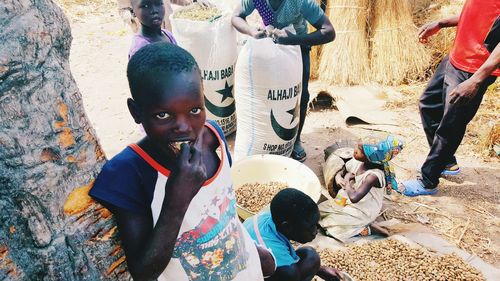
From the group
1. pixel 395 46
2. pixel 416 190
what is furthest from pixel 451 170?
pixel 395 46

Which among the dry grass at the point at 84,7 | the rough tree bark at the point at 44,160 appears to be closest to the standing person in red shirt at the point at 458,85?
the rough tree bark at the point at 44,160

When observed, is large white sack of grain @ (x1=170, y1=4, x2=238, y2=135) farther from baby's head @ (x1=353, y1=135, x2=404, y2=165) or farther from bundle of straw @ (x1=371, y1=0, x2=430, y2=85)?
bundle of straw @ (x1=371, y1=0, x2=430, y2=85)

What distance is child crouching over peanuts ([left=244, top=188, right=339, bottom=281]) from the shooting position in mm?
1952

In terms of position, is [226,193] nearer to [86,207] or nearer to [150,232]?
[150,232]

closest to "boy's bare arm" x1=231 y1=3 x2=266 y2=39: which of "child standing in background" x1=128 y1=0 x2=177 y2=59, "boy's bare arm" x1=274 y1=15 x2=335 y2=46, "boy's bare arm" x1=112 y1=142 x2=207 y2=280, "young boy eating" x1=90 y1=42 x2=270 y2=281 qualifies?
"boy's bare arm" x1=274 y1=15 x2=335 y2=46

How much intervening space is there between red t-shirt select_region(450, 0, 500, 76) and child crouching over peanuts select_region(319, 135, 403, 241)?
0.78m

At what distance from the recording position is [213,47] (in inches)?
140

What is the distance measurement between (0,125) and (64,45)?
0.27m

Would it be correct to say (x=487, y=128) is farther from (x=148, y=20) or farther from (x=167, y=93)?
(x=167, y=93)

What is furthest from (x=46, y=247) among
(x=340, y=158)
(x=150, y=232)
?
(x=340, y=158)

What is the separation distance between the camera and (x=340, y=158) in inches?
128

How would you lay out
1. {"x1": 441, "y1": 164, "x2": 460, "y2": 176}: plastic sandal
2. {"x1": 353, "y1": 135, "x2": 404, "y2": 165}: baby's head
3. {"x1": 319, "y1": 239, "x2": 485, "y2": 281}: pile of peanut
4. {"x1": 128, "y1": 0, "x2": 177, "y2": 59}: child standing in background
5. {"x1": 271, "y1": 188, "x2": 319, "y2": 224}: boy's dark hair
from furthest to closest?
{"x1": 441, "y1": 164, "x2": 460, "y2": 176}: plastic sandal, {"x1": 353, "y1": 135, "x2": 404, "y2": 165}: baby's head, {"x1": 319, "y1": 239, "x2": 485, "y2": 281}: pile of peanut, {"x1": 128, "y1": 0, "x2": 177, "y2": 59}: child standing in background, {"x1": 271, "y1": 188, "x2": 319, "y2": 224}: boy's dark hair

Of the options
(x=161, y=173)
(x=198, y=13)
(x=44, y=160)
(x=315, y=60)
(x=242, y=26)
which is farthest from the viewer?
(x=315, y=60)

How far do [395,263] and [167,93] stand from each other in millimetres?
2164
